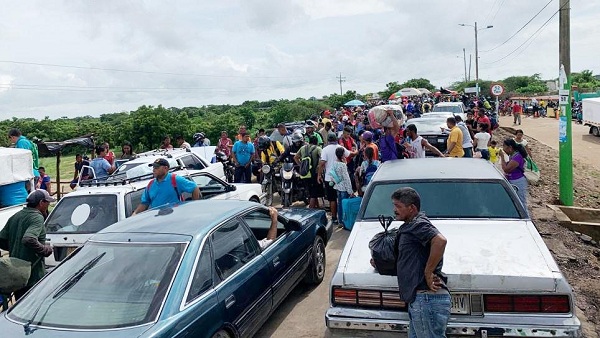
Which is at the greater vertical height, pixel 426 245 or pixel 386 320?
pixel 426 245

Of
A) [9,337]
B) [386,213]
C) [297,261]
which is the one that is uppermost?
[386,213]

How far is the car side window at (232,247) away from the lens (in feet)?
13.3

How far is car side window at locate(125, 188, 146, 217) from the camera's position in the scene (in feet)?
20.6

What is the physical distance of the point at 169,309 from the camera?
325 centimetres

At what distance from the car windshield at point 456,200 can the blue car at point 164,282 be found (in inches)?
49.3

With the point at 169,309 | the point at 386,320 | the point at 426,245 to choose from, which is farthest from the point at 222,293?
the point at 426,245

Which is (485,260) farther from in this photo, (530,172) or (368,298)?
(530,172)

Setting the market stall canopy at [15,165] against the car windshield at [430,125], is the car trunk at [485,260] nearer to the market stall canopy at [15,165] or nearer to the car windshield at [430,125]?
the market stall canopy at [15,165]

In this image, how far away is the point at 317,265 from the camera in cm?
612

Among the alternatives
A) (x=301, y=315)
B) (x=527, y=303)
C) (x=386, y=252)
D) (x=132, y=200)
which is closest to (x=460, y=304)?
(x=527, y=303)

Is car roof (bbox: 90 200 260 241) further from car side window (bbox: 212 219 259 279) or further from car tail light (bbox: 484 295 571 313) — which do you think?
car tail light (bbox: 484 295 571 313)

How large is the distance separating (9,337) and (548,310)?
372 cm

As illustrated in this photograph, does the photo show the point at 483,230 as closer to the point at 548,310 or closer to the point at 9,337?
the point at 548,310

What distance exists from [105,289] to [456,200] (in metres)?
3.37
